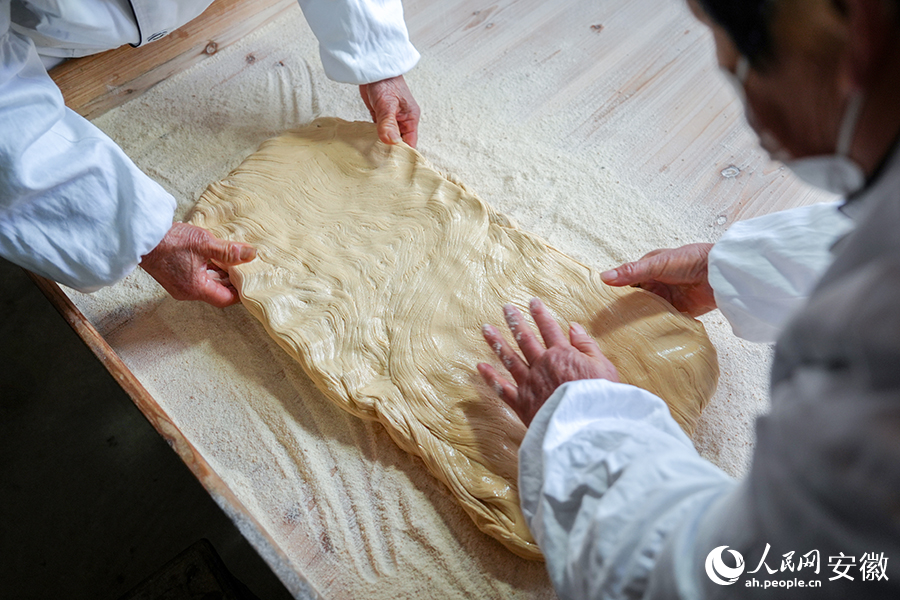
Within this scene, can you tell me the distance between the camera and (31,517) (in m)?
1.97

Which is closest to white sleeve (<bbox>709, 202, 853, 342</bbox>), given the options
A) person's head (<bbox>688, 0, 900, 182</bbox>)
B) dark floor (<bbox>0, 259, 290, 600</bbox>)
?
person's head (<bbox>688, 0, 900, 182</bbox>)

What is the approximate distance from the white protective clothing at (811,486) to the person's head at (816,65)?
50 mm

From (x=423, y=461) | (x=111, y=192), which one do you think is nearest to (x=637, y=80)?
(x=423, y=461)

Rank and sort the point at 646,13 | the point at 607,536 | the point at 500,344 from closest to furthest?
1. the point at 607,536
2. the point at 500,344
3. the point at 646,13

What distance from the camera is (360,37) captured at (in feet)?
5.61

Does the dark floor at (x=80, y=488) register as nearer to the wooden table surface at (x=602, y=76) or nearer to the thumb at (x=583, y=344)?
the wooden table surface at (x=602, y=76)

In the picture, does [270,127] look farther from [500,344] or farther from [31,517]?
[31,517]

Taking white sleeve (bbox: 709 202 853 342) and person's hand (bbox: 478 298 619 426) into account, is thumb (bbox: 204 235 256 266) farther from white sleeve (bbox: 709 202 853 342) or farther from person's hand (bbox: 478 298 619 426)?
white sleeve (bbox: 709 202 853 342)

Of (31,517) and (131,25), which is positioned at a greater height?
(131,25)

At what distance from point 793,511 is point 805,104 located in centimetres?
38

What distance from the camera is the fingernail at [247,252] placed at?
150 cm

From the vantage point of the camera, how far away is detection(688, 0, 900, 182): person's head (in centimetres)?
46

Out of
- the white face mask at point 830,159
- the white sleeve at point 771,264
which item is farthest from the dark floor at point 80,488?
the white face mask at point 830,159

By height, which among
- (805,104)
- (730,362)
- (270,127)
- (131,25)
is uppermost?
(131,25)
